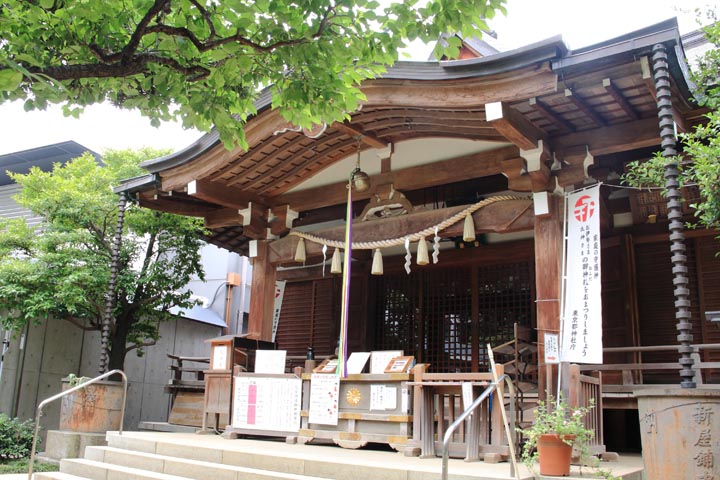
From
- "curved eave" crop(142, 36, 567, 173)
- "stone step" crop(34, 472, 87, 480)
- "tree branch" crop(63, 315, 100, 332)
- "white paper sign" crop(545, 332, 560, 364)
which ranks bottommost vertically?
"stone step" crop(34, 472, 87, 480)

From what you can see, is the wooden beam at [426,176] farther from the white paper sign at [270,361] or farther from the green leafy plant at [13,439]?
the green leafy plant at [13,439]

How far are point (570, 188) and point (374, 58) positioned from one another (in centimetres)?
407

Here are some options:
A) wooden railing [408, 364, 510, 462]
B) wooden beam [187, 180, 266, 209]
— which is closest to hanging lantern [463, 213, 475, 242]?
wooden railing [408, 364, 510, 462]

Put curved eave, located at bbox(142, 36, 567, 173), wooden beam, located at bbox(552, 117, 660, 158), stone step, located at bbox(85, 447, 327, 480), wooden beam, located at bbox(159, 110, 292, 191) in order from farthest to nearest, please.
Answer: wooden beam, located at bbox(159, 110, 292, 191), wooden beam, located at bbox(552, 117, 660, 158), stone step, located at bbox(85, 447, 327, 480), curved eave, located at bbox(142, 36, 567, 173)

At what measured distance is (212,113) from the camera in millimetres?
5293

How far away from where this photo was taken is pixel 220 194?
11.1 meters

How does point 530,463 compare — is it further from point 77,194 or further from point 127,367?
point 127,367

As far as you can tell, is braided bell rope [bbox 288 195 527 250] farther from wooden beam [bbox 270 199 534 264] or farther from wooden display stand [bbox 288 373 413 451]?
wooden display stand [bbox 288 373 413 451]

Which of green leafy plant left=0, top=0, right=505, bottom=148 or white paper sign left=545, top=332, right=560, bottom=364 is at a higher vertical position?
green leafy plant left=0, top=0, right=505, bottom=148

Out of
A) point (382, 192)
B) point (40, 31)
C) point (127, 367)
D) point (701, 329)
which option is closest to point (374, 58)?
point (40, 31)

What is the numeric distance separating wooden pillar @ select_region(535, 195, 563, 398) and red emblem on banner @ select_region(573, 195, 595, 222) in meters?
0.26

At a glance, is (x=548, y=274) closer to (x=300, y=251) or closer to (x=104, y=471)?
(x=300, y=251)

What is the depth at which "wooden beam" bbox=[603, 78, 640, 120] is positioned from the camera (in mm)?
6989

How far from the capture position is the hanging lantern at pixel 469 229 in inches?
352
